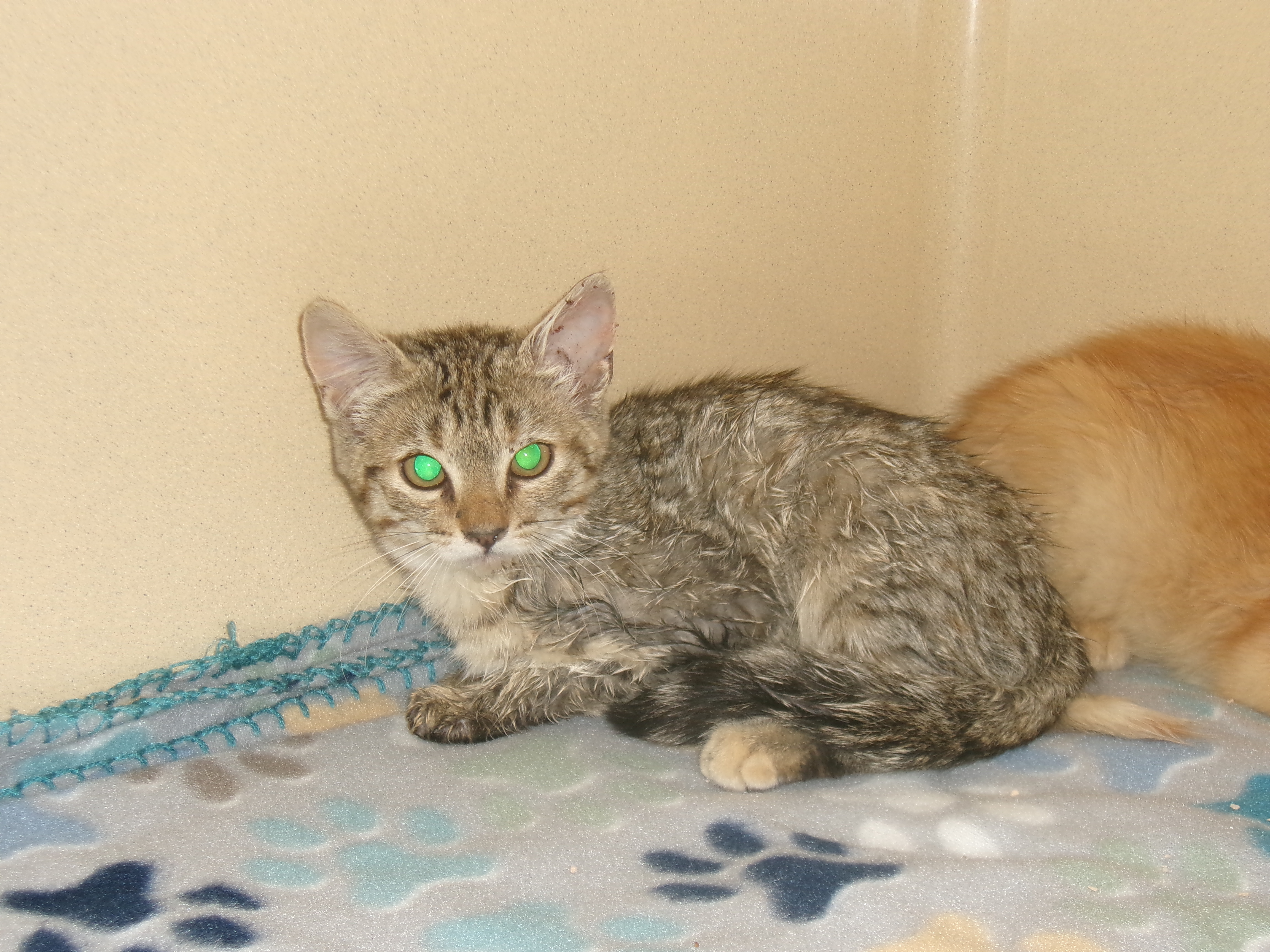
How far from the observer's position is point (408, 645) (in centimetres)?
236

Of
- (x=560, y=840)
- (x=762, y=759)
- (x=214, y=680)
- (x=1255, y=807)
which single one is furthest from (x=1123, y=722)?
(x=214, y=680)

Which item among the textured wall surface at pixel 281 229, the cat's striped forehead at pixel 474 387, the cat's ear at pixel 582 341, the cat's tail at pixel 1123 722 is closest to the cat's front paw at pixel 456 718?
the textured wall surface at pixel 281 229

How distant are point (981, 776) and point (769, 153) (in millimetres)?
1643

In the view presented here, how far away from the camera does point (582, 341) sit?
2104mm

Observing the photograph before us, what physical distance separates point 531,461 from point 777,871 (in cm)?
89

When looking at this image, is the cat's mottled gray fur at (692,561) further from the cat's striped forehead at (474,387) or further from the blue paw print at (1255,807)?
the blue paw print at (1255,807)

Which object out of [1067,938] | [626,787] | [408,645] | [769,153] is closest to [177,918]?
[626,787]

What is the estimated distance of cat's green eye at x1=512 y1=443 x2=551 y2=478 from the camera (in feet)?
6.59

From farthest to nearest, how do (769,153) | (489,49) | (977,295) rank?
(977,295), (769,153), (489,49)

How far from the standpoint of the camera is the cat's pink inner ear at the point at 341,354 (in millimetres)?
1870

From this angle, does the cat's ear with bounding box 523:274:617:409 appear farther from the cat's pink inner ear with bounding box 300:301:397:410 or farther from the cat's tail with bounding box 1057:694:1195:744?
the cat's tail with bounding box 1057:694:1195:744

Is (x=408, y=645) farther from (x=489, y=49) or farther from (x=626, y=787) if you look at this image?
(x=489, y=49)

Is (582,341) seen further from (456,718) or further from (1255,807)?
(1255,807)

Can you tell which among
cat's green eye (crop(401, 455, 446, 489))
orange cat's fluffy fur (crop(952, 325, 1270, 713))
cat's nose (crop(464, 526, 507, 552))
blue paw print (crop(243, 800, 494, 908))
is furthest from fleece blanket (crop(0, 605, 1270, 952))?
cat's green eye (crop(401, 455, 446, 489))
